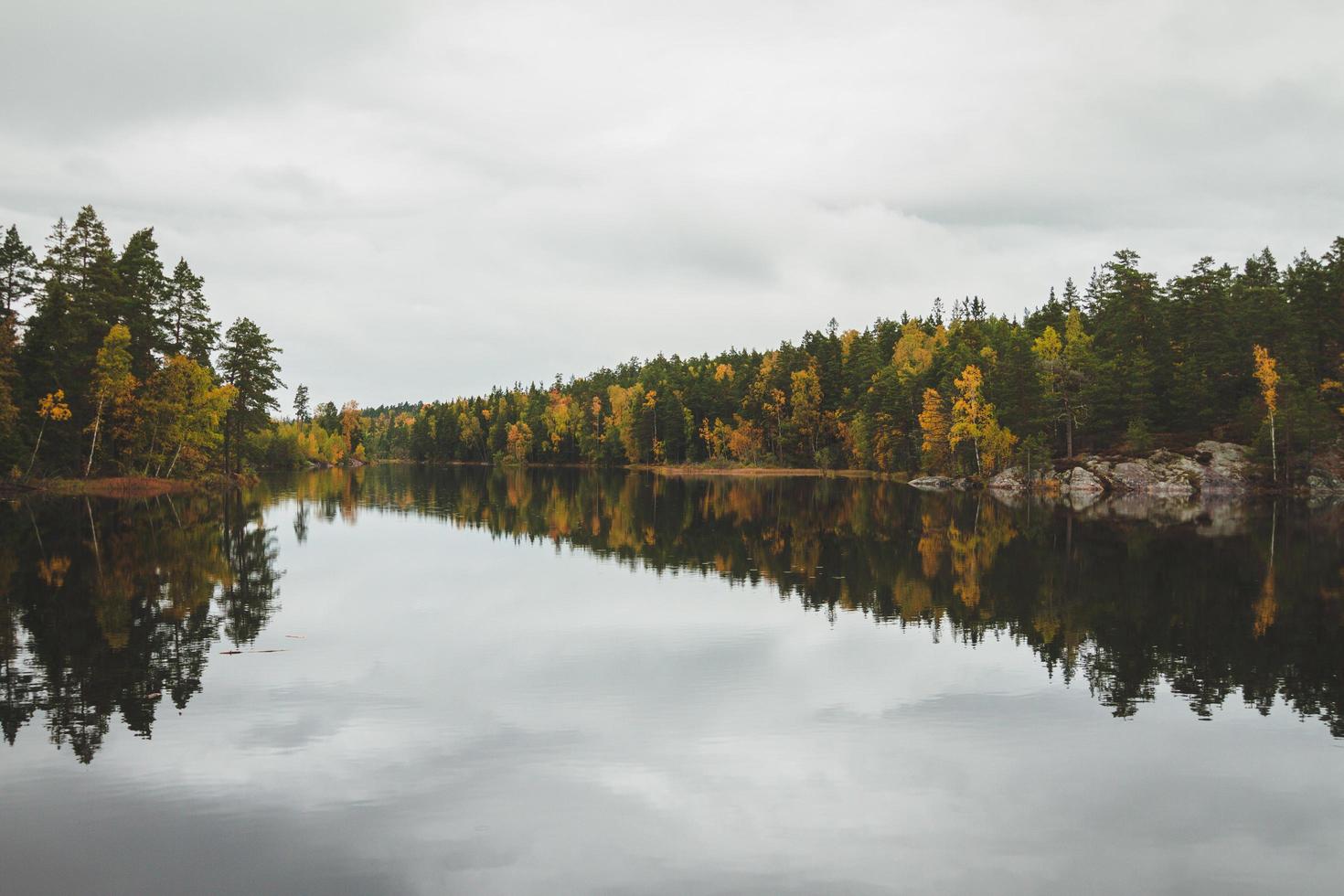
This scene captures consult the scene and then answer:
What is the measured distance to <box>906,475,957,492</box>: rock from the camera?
288 ft

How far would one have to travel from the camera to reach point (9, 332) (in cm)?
5578

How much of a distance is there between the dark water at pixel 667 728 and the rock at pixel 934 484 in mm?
56897

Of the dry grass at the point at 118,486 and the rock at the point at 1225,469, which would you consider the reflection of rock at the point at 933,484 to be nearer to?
the rock at the point at 1225,469

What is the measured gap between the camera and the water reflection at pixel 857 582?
16.0 meters

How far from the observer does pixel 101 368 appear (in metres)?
62.0

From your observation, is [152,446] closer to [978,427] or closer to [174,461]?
[174,461]

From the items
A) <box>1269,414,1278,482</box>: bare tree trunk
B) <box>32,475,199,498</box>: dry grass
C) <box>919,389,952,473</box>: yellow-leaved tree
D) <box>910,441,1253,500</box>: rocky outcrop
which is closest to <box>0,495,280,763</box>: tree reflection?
<box>32,475,199,498</box>: dry grass

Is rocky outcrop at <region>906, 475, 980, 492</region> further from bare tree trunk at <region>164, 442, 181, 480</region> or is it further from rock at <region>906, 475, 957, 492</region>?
bare tree trunk at <region>164, 442, 181, 480</region>

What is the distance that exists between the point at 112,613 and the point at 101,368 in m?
51.0

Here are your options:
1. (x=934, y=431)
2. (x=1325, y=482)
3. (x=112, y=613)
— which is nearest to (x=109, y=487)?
(x=112, y=613)

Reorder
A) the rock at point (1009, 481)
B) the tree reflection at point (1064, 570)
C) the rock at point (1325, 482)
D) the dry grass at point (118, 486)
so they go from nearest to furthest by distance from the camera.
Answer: the tree reflection at point (1064, 570) < the dry grass at point (118, 486) < the rock at point (1325, 482) < the rock at point (1009, 481)

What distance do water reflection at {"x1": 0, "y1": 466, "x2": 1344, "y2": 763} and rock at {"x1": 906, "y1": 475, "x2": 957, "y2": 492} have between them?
28.3 m

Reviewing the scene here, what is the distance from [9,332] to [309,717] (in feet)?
190

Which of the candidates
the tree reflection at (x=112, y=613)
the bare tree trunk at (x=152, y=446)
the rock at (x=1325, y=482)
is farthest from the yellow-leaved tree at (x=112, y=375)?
the rock at (x=1325, y=482)
